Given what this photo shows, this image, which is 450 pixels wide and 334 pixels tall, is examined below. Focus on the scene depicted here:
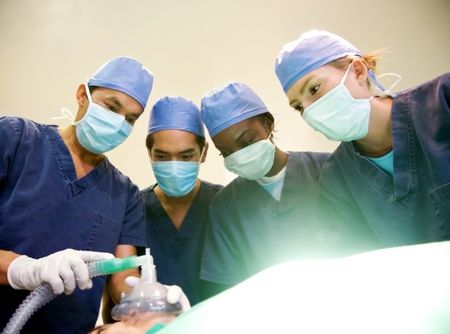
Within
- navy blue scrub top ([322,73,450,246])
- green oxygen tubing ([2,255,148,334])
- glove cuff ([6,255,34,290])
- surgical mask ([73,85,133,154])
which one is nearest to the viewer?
green oxygen tubing ([2,255,148,334])

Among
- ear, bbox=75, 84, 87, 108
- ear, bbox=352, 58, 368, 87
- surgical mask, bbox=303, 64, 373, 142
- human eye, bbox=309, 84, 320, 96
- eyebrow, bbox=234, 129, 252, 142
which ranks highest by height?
ear, bbox=75, 84, 87, 108

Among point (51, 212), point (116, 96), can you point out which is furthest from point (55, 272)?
point (116, 96)

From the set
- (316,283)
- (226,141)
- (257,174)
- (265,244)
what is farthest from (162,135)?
(316,283)

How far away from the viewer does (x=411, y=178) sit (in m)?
1.00

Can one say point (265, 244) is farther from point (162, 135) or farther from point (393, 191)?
point (162, 135)

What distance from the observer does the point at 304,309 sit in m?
0.38

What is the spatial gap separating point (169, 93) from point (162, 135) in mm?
642

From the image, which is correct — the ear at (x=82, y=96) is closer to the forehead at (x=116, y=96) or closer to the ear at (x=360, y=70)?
the forehead at (x=116, y=96)

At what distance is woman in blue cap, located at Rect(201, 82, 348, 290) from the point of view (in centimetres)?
121

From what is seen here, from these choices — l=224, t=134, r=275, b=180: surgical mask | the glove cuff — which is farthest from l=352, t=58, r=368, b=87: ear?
the glove cuff

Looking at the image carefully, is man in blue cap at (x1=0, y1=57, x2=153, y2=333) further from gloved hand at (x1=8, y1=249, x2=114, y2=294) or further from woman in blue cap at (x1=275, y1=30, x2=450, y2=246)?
woman in blue cap at (x1=275, y1=30, x2=450, y2=246)

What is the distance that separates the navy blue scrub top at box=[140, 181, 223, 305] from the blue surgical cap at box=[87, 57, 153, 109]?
0.45 meters

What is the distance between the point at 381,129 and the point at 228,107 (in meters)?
0.52

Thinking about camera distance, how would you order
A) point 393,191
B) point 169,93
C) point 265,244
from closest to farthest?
point 393,191 < point 265,244 < point 169,93
